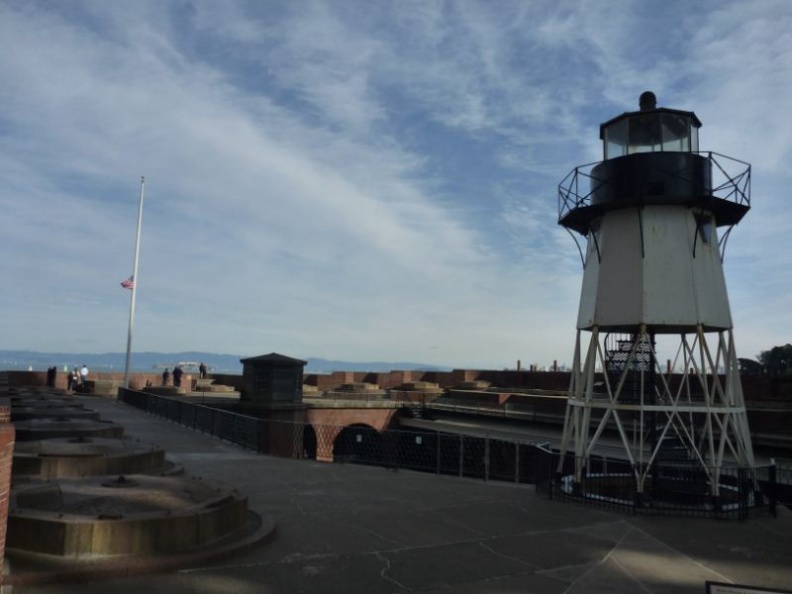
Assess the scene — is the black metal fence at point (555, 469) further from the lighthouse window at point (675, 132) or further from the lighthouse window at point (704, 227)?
the lighthouse window at point (675, 132)

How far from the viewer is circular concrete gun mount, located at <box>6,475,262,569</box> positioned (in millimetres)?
6430

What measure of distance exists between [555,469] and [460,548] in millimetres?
5077

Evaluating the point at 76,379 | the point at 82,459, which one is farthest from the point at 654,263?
the point at 76,379

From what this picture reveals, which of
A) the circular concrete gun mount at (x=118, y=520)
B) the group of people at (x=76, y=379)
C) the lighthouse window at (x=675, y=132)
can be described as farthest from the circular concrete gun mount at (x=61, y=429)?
the group of people at (x=76, y=379)

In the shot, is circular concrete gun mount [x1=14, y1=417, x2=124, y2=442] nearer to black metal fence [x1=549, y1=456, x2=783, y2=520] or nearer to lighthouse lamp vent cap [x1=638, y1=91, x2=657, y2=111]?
black metal fence [x1=549, y1=456, x2=783, y2=520]

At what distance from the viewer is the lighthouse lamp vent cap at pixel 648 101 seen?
13.1 m

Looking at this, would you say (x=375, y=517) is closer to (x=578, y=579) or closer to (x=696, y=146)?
(x=578, y=579)

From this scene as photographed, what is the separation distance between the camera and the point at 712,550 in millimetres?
8352

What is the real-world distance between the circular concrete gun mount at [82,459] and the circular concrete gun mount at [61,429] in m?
0.94

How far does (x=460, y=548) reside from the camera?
789 cm

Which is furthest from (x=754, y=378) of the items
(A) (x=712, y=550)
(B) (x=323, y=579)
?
(B) (x=323, y=579)

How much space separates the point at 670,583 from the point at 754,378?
90.0ft

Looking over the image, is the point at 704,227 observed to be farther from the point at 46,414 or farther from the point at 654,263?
the point at 46,414

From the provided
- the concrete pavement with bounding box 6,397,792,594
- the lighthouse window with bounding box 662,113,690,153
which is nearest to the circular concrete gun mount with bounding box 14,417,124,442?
the concrete pavement with bounding box 6,397,792,594
